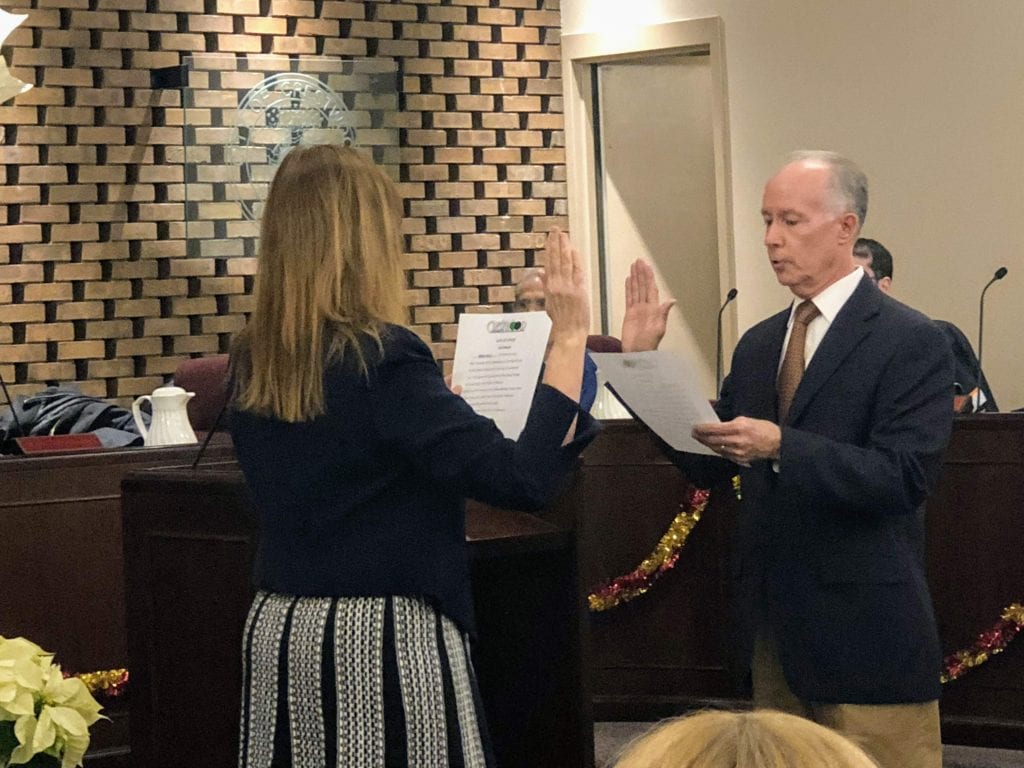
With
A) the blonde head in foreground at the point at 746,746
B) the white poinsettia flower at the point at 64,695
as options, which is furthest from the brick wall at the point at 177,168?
the blonde head in foreground at the point at 746,746

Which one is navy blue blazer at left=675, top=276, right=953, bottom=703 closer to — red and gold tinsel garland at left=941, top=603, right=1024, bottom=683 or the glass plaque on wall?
red and gold tinsel garland at left=941, top=603, right=1024, bottom=683

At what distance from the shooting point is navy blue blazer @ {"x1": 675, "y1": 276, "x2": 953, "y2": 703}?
2646 millimetres

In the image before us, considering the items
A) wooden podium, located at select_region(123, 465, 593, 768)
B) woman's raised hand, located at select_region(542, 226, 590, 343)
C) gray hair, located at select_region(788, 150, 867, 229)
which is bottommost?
wooden podium, located at select_region(123, 465, 593, 768)

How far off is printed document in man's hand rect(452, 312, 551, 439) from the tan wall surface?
12.7 feet

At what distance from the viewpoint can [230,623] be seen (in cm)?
264

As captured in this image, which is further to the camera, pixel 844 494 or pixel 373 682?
pixel 844 494

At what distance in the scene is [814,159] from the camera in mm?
2850

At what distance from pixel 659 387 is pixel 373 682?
0.71 metres

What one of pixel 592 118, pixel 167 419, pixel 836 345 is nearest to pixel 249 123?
pixel 592 118

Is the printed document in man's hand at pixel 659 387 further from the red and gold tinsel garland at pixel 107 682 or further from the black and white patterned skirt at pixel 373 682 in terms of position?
the red and gold tinsel garland at pixel 107 682

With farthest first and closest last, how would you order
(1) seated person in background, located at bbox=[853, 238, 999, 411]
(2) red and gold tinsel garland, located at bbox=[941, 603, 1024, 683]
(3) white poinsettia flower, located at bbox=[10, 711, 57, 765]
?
(1) seated person in background, located at bbox=[853, 238, 999, 411]
(2) red and gold tinsel garland, located at bbox=[941, 603, 1024, 683]
(3) white poinsettia flower, located at bbox=[10, 711, 57, 765]

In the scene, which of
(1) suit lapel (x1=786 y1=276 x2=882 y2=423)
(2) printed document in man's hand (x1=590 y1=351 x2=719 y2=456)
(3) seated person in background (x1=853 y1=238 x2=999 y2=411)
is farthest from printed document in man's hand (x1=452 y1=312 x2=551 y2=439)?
(3) seated person in background (x1=853 y1=238 x2=999 y2=411)

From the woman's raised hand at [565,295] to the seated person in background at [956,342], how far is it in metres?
2.86

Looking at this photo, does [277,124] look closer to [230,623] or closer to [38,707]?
[230,623]
